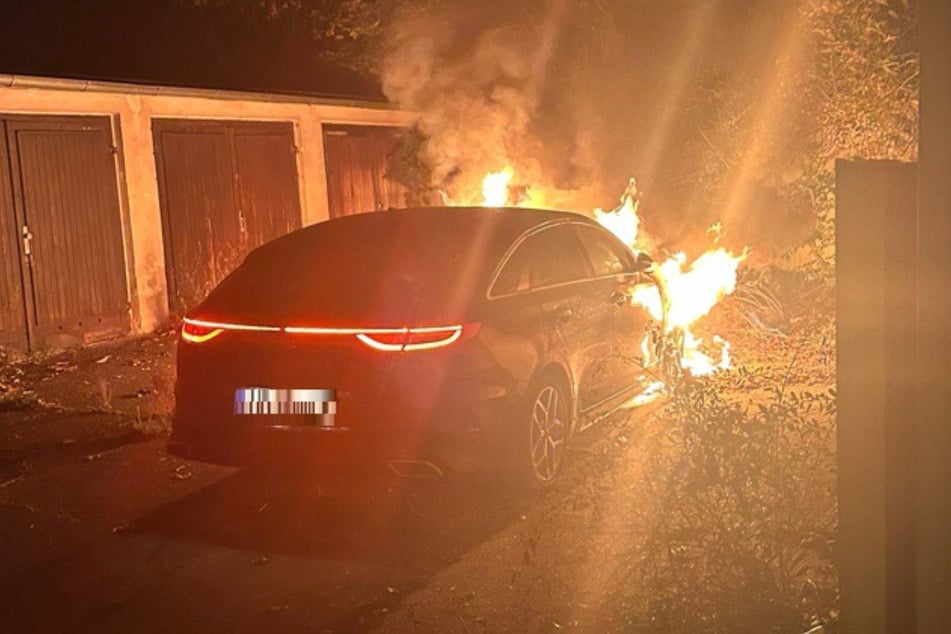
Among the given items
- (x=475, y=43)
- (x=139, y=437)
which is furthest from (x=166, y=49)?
(x=139, y=437)

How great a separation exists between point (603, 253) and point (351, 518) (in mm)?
2701

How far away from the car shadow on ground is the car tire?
0.51 feet

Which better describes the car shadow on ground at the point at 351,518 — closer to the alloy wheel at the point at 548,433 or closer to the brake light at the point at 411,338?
the alloy wheel at the point at 548,433

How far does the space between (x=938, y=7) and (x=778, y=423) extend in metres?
3.04

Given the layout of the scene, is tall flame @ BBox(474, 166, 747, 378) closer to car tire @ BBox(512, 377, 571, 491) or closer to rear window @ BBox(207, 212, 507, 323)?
car tire @ BBox(512, 377, 571, 491)

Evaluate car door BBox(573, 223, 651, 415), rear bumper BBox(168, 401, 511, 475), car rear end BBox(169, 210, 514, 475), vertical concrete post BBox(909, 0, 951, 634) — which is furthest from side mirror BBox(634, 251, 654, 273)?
vertical concrete post BBox(909, 0, 951, 634)

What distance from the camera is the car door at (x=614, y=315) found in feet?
23.5

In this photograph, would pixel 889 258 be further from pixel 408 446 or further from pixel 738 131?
pixel 738 131

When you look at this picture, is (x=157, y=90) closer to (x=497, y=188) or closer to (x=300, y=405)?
(x=497, y=188)

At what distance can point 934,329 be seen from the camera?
2365 mm

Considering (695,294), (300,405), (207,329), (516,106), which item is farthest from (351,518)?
(516,106)

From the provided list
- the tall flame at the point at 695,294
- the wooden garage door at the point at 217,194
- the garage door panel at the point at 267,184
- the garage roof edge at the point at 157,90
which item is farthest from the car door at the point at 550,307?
the garage door panel at the point at 267,184

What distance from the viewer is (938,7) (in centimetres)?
228

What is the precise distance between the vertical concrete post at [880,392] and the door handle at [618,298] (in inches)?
193
